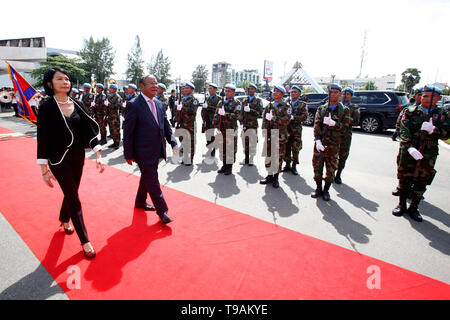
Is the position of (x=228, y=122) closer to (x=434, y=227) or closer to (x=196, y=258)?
(x=196, y=258)

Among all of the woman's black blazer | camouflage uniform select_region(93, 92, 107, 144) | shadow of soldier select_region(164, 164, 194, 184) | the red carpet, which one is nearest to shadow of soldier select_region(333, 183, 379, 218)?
the red carpet

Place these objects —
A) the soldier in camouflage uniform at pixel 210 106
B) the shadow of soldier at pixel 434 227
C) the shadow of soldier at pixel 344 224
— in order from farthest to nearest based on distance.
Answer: the soldier in camouflage uniform at pixel 210 106 < the shadow of soldier at pixel 344 224 < the shadow of soldier at pixel 434 227

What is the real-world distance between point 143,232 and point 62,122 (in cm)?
158

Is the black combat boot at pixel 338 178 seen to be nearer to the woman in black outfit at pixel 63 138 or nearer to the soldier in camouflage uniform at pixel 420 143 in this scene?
the soldier in camouflage uniform at pixel 420 143

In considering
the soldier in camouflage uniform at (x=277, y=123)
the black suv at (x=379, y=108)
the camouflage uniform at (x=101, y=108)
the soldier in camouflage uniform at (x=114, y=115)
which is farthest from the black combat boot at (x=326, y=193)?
the black suv at (x=379, y=108)

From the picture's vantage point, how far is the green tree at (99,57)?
5309 centimetres

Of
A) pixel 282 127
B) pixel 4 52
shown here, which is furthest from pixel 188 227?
pixel 4 52

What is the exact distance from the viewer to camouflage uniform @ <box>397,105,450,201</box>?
357 cm

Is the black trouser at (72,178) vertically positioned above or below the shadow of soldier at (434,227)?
above

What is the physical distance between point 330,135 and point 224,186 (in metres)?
2.14

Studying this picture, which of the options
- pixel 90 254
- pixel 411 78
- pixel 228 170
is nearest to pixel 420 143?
→ pixel 228 170

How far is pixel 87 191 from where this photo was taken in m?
4.53

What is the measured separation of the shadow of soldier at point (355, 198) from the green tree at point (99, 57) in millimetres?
57675
